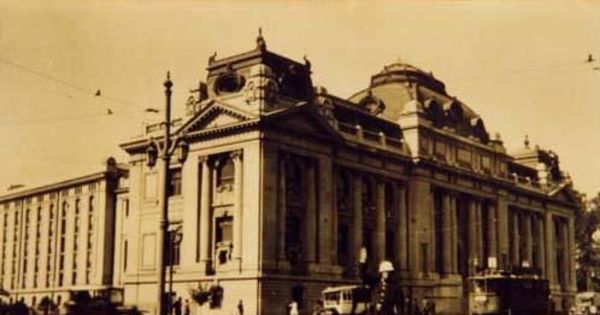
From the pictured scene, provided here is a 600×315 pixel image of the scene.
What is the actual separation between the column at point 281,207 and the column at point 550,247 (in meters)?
37.7

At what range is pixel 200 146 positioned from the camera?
164 feet

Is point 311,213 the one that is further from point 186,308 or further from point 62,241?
point 62,241

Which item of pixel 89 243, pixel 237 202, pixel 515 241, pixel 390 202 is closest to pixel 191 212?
pixel 237 202

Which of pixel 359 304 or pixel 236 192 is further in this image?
pixel 236 192

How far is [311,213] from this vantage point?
4991cm

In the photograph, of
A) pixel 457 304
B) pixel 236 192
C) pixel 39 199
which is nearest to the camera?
pixel 236 192

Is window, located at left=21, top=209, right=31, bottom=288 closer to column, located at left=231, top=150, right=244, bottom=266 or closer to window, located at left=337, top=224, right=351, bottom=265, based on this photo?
window, located at left=337, top=224, right=351, bottom=265

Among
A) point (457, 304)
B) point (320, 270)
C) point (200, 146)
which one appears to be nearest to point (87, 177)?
point (200, 146)

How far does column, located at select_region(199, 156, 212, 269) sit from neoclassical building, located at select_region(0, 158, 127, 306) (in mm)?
17499

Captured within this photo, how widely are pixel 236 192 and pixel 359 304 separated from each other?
1148 centimetres

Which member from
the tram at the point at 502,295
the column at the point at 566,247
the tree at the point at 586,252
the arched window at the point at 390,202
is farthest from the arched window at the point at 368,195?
the tree at the point at 586,252

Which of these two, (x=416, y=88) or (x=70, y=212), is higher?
(x=416, y=88)

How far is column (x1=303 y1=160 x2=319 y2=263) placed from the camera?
49312 mm

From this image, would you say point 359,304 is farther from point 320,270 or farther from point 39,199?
point 39,199
